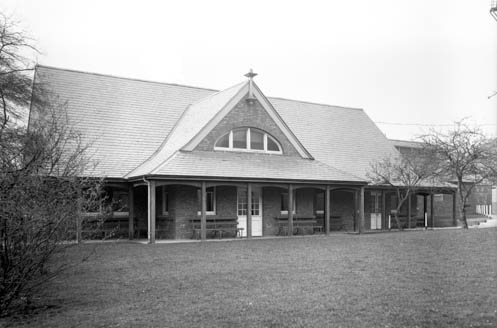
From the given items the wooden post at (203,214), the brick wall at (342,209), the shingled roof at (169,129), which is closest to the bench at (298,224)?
the brick wall at (342,209)

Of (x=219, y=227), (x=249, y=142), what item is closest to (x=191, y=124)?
(x=249, y=142)

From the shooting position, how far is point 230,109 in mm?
24734

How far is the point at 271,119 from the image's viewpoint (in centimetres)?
2583

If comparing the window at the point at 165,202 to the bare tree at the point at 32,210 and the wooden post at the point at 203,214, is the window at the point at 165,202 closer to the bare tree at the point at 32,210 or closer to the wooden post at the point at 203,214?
the wooden post at the point at 203,214

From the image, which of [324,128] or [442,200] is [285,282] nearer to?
[324,128]

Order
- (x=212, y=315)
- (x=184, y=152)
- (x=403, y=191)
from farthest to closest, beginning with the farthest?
1. (x=403, y=191)
2. (x=184, y=152)
3. (x=212, y=315)

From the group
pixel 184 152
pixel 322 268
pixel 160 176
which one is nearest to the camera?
pixel 322 268

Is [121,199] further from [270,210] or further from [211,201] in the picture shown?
[270,210]

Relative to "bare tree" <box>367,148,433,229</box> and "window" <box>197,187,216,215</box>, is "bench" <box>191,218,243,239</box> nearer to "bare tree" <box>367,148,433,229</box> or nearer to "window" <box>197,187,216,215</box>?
"window" <box>197,187,216,215</box>

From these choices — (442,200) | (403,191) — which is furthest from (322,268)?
(442,200)

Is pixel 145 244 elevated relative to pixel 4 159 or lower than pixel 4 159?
lower

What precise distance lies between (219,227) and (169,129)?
6378 mm

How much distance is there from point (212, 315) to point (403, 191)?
82.0 feet

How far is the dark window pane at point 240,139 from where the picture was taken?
25297 millimetres
